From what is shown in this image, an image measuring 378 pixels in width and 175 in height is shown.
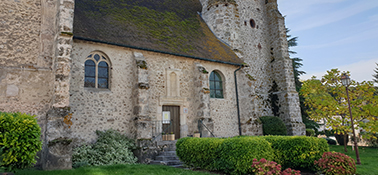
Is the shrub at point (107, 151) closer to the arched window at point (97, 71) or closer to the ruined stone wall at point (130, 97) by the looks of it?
the ruined stone wall at point (130, 97)

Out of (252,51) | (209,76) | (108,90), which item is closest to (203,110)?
(209,76)

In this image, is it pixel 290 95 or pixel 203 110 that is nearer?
pixel 203 110

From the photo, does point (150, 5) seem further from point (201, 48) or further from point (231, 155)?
point (231, 155)

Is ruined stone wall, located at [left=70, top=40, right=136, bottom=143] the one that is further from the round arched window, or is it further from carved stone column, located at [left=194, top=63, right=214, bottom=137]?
the round arched window

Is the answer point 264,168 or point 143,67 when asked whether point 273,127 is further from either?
point 264,168

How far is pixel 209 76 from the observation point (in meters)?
15.3

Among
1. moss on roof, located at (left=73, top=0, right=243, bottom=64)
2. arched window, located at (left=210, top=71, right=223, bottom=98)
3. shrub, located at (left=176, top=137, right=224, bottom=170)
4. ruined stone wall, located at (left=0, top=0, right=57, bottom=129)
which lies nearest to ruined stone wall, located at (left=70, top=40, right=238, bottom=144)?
arched window, located at (left=210, top=71, right=223, bottom=98)

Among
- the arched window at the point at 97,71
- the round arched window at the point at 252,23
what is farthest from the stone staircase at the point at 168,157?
the round arched window at the point at 252,23

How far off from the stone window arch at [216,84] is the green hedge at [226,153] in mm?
6308

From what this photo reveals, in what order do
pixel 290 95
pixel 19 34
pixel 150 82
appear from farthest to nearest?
pixel 290 95 < pixel 150 82 < pixel 19 34

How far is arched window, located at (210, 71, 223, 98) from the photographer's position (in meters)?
15.2

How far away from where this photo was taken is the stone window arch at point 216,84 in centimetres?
1526

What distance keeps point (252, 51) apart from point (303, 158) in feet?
38.2

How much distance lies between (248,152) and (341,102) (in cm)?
958
